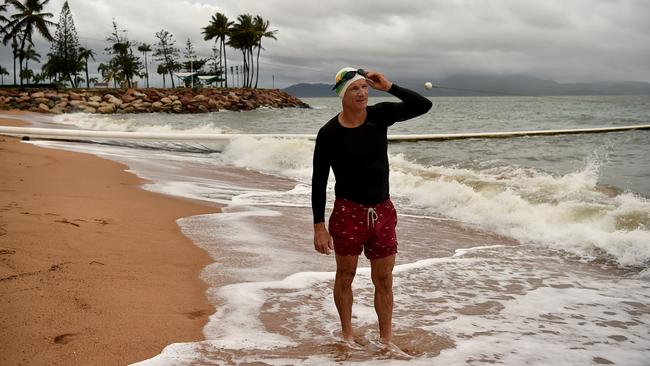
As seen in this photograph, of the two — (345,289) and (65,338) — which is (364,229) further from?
(65,338)

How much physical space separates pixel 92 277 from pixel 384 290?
2305 mm

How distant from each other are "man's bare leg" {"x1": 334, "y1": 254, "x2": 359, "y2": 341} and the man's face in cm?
95

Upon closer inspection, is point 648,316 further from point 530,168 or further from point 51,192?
point 530,168

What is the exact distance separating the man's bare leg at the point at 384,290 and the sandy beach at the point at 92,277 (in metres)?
1.23

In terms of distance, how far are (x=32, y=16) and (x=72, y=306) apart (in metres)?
61.8

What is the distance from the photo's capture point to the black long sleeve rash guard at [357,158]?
10.6ft

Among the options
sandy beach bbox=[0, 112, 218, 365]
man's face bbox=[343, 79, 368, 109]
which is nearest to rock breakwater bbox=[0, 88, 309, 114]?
sandy beach bbox=[0, 112, 218, 365]

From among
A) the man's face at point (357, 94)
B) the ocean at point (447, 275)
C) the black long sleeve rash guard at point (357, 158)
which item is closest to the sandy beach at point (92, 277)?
the ocean at point (447, 275)

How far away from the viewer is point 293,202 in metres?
8.68

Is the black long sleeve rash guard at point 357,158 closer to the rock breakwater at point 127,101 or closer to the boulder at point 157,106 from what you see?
the rock breakwater at point 127,101

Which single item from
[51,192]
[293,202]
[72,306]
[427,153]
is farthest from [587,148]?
[72,306]

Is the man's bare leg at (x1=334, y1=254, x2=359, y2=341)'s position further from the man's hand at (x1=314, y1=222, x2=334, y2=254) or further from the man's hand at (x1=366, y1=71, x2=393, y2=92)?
the man's hand at (x1=366, y1=71, x2=393, y2=92)

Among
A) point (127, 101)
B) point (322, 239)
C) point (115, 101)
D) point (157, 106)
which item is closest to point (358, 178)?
point (322, 239)

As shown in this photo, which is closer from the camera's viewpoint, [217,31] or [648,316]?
[648,316]
